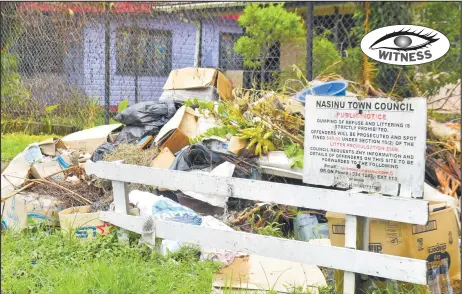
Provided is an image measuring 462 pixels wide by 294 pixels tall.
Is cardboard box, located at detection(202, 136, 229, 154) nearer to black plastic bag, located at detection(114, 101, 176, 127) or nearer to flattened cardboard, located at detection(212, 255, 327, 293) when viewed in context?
black plastic bag, located at detection(114, 101, 176, 127)

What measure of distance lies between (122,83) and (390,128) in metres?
5.97

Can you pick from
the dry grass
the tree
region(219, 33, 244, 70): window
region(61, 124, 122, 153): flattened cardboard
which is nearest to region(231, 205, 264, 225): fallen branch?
the dry grass

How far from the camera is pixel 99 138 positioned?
6.50 m

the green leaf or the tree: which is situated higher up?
the tree

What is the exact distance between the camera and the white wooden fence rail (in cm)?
320

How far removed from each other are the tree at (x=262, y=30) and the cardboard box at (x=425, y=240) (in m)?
4.86

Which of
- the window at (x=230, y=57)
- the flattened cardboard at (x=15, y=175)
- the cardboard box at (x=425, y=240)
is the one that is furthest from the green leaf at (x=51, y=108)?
the cardboard box at (x=425, y=240)

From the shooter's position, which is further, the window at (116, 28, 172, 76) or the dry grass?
the window at (116, 28, 172, 76)

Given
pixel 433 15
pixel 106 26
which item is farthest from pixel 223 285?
pixel 433 15

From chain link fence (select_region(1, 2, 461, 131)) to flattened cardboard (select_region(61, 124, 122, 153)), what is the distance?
119cm

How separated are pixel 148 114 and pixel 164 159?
1.05 meters

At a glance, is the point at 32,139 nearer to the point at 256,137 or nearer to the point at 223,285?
the point at 256,137

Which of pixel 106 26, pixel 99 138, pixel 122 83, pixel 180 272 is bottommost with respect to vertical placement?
pixel 180 272

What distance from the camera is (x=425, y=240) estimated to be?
3.62 metres
